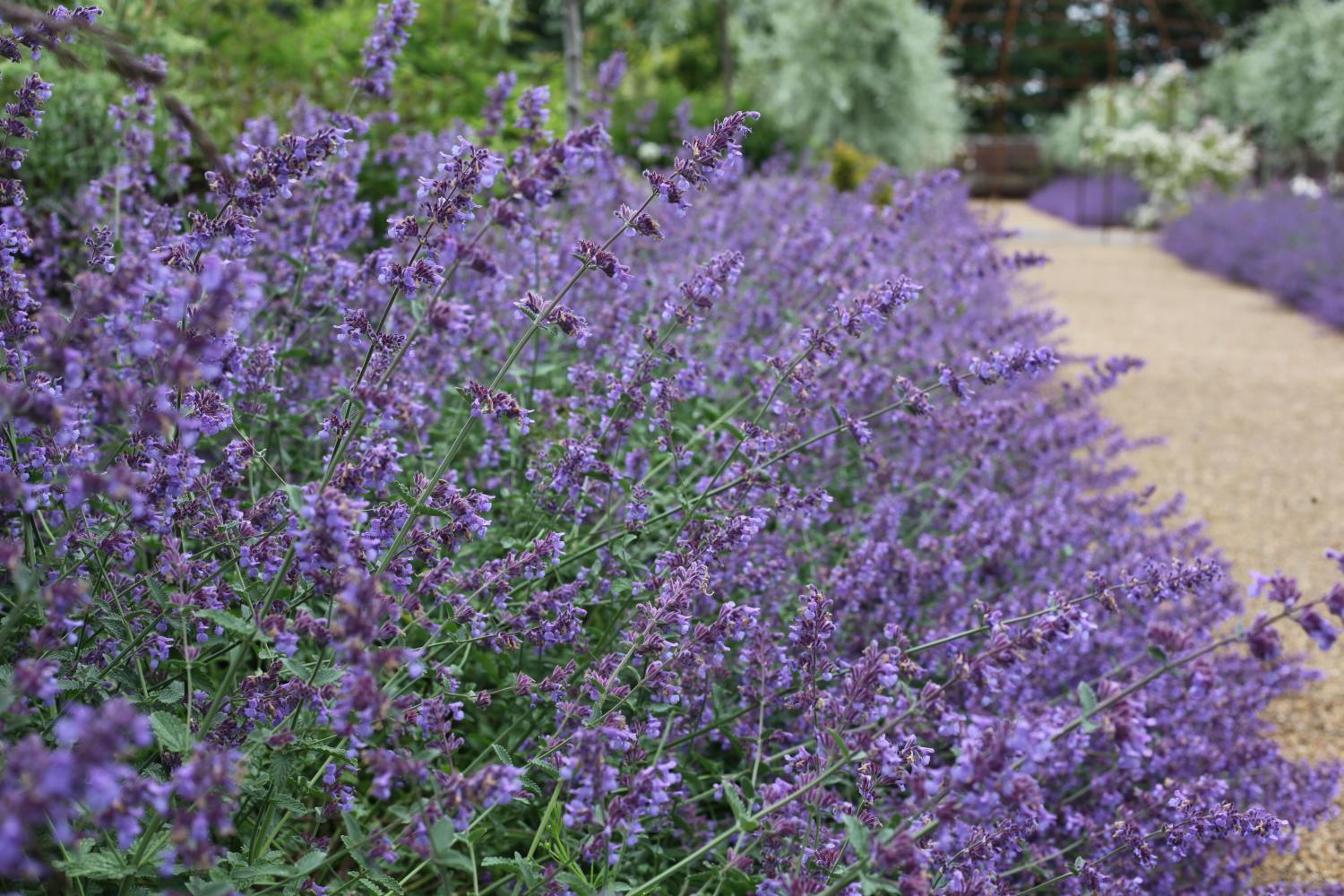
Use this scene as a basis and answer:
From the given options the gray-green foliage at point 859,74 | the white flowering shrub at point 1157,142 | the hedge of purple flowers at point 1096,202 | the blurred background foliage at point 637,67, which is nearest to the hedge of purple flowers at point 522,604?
the blurred background foliage at point 637,67

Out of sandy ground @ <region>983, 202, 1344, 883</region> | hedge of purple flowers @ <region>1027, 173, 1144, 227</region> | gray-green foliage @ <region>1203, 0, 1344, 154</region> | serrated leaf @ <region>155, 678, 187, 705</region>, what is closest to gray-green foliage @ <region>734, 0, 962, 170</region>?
sandy ground @ <region>983, 202, 1344, 883</region>

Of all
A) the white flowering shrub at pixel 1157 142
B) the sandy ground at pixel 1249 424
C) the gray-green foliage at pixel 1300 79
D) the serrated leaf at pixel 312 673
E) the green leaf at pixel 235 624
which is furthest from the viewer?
the white flowering shrub at pixel 1157 142

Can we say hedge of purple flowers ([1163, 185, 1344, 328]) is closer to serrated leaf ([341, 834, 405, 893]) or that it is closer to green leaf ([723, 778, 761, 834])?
green leaf ([723, 778, 761, 834])

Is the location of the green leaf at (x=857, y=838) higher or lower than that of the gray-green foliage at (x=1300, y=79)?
lower

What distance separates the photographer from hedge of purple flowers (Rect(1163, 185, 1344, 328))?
1009 cm

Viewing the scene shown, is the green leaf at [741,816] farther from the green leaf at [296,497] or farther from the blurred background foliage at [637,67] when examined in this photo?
the blurred background foliage at [637,67]

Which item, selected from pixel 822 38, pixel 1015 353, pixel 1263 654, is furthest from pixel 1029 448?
pixel 822 38

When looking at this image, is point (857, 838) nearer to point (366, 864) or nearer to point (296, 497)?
point (366, 864)

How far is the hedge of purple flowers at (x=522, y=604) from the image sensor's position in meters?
1.32

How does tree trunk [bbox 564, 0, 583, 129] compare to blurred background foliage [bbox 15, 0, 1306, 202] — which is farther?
tree trunk [bbox 564, 0, 583, 129]

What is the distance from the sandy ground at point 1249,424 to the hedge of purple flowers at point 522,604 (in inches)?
25.0

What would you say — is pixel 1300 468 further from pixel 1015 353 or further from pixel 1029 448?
pixel 1015 353

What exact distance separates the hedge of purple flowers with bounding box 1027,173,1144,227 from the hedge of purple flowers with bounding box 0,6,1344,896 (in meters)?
17.7

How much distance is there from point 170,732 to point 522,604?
0.69 m
